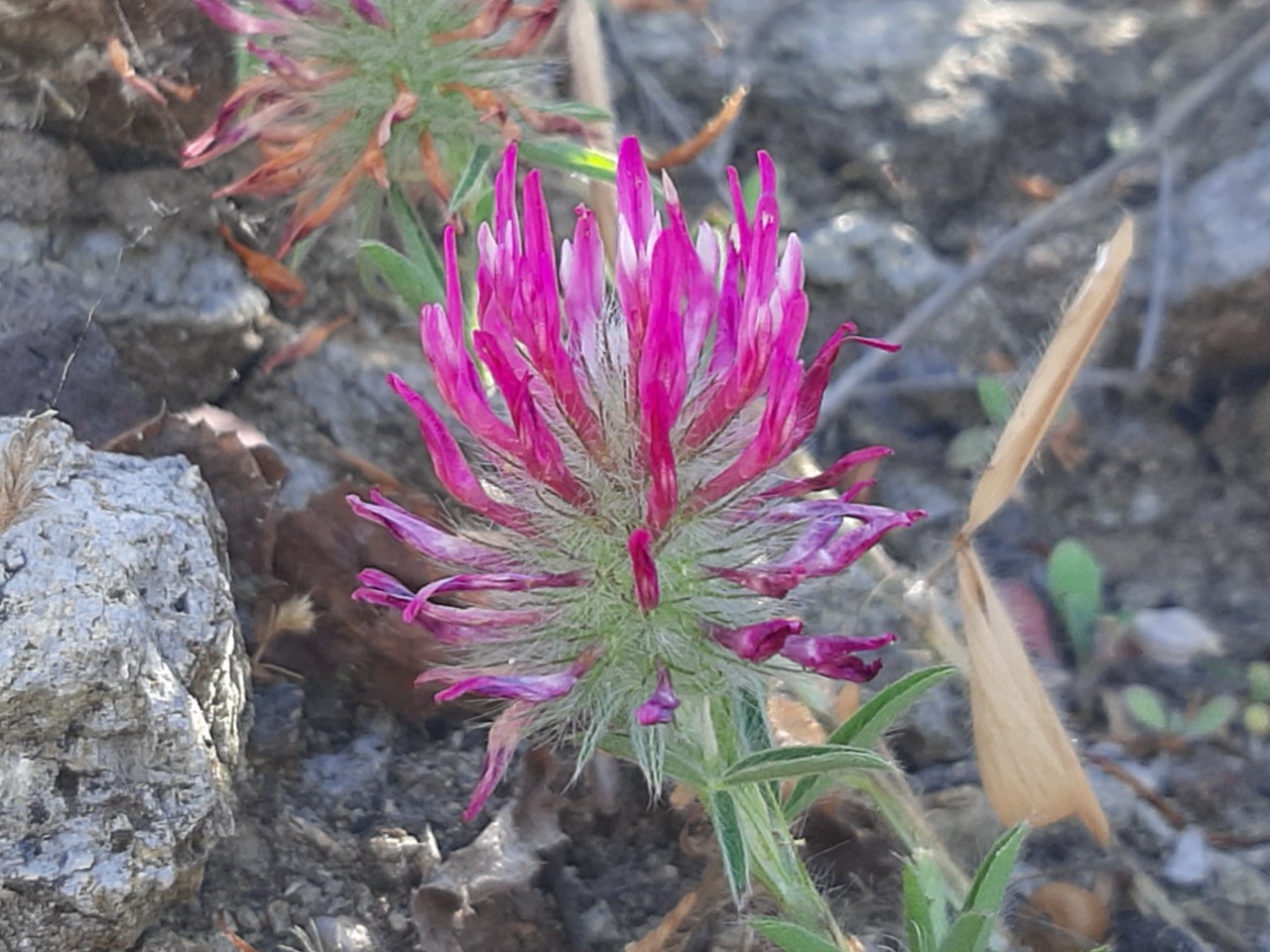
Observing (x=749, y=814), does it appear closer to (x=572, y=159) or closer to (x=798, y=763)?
(x=798, y=763)

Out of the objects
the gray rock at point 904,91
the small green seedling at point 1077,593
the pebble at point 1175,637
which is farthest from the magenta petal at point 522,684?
the gray rock at point 904,91

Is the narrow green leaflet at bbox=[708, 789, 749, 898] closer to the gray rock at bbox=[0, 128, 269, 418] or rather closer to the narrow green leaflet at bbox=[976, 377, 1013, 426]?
the narrow green leaflet at bbox=[976, 377, 1013, 426]

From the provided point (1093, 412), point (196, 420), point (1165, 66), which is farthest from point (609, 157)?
point (1165, 66)

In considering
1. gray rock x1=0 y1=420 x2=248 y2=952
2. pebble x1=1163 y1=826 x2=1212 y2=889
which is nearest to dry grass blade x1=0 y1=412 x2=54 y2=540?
gray rock x1=0 y1=420 x2=248 y2=952

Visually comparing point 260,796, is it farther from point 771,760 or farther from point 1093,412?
point 1093,412

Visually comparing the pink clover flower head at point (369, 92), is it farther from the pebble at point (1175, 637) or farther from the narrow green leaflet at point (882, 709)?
the pebble at point (1175, 637)

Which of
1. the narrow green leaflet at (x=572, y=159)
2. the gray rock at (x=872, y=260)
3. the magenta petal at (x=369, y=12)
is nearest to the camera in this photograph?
the magenta petal at (x=369, y=12)

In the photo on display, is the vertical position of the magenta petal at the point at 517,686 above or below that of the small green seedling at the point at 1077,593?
above
